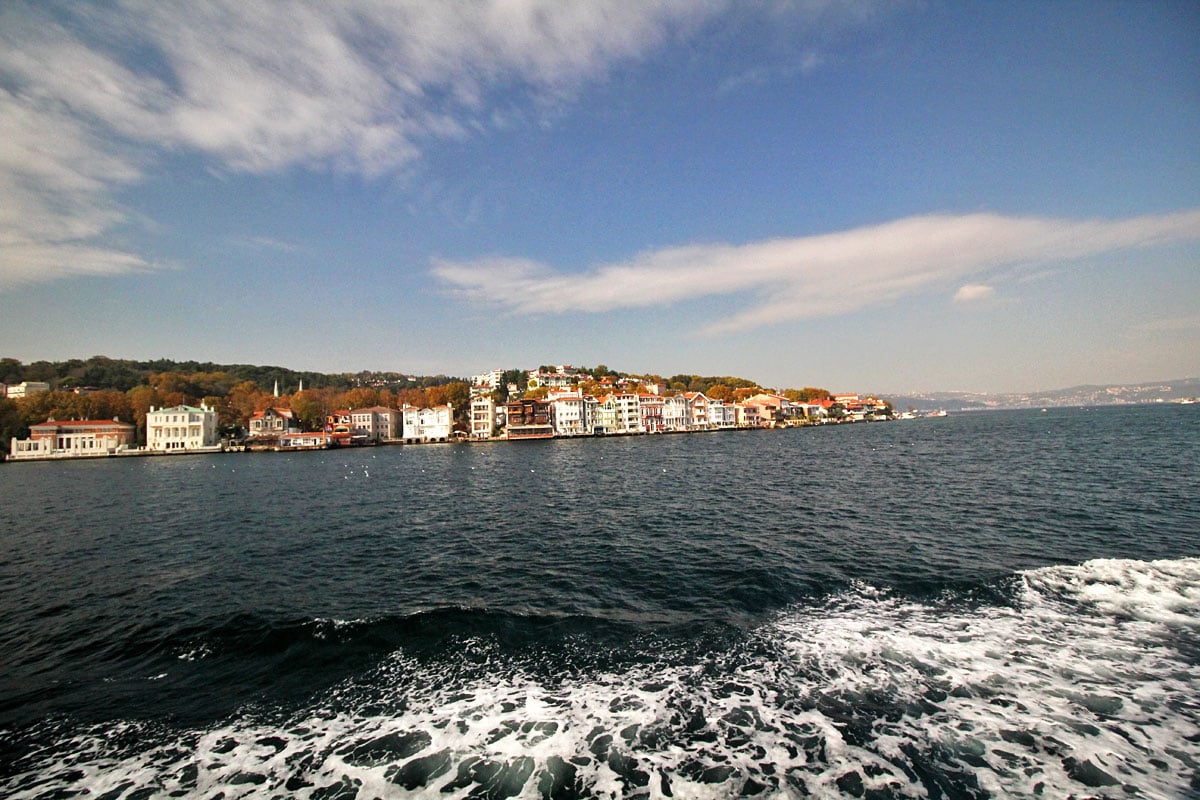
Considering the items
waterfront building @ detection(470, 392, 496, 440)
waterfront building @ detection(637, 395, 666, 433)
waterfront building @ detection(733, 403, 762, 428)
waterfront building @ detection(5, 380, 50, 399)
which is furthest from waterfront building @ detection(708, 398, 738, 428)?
waterfront building @ detection(5, 380, 50, 399)

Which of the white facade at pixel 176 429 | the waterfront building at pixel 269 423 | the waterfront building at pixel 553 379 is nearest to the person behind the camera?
the white facade at pixel 176 429

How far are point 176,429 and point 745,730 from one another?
111 metres

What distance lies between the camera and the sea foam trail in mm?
5242

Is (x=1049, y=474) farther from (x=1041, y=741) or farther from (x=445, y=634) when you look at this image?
(x=445, y=634)

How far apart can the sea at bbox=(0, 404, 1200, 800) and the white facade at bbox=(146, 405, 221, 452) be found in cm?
8520

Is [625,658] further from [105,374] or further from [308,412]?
[105,374]

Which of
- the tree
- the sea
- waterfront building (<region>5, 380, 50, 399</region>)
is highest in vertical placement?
waterfront building (<region>5, 380, 50, 399</region>)

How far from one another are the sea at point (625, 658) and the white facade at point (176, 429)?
8520 cm

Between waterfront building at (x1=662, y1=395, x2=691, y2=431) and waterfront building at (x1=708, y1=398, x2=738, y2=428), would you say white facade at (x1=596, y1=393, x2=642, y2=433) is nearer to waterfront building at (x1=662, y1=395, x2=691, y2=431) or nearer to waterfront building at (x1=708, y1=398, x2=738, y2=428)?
waterfront building at (x1=662, y1=395, x2=691, y2=431)

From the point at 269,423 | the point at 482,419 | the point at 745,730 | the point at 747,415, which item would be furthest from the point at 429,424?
the point at 745,730

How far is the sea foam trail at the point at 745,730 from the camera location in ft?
17.2

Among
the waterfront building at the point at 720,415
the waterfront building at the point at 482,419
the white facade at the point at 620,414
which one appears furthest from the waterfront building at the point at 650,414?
the waterfront building at the point at 482,419

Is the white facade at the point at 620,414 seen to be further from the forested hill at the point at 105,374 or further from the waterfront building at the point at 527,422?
the forested hill at the point at 105,374

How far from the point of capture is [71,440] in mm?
81625
